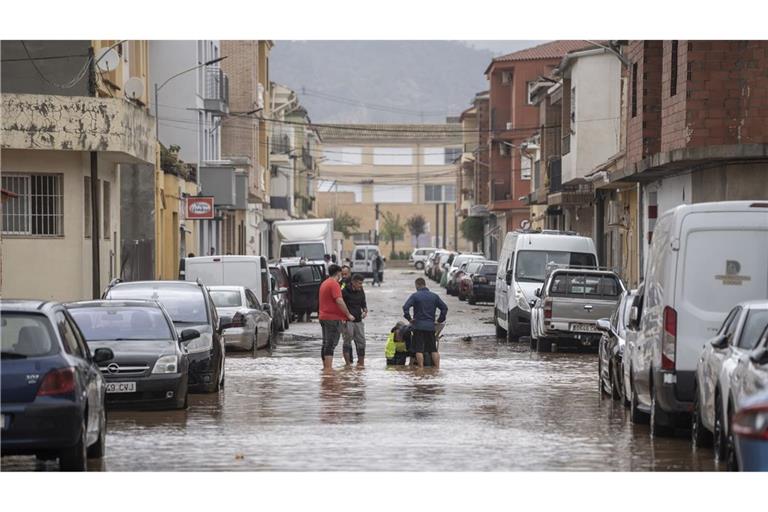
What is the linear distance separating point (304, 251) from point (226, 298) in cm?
3287

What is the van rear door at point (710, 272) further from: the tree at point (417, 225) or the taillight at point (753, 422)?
the tree at point (417, 225)

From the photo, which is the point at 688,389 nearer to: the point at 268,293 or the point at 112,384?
the point at 112,384

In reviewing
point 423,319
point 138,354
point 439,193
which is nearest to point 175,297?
point 138,354

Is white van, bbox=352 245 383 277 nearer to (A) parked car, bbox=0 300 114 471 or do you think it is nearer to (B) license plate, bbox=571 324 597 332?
(B) license plate, bbox=571 324 597 332

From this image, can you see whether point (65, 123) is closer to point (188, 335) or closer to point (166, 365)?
point (188, 335)

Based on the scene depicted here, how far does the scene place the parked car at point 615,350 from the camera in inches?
758

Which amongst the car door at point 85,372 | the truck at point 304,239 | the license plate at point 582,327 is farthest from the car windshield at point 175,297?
the truck at point 304,239

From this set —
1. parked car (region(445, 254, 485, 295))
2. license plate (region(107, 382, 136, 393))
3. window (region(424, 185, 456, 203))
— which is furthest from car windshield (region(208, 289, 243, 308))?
window (region(424, 185, 456, 203))

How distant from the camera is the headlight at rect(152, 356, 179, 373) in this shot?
17516mm

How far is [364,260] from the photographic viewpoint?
89562mm

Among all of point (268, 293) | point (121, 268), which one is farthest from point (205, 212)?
point (268, 293)

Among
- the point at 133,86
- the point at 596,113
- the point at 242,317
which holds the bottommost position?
the point at 242,317

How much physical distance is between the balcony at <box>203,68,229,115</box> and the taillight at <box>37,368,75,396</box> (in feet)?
173

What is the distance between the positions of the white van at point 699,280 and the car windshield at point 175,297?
828 centimetres
